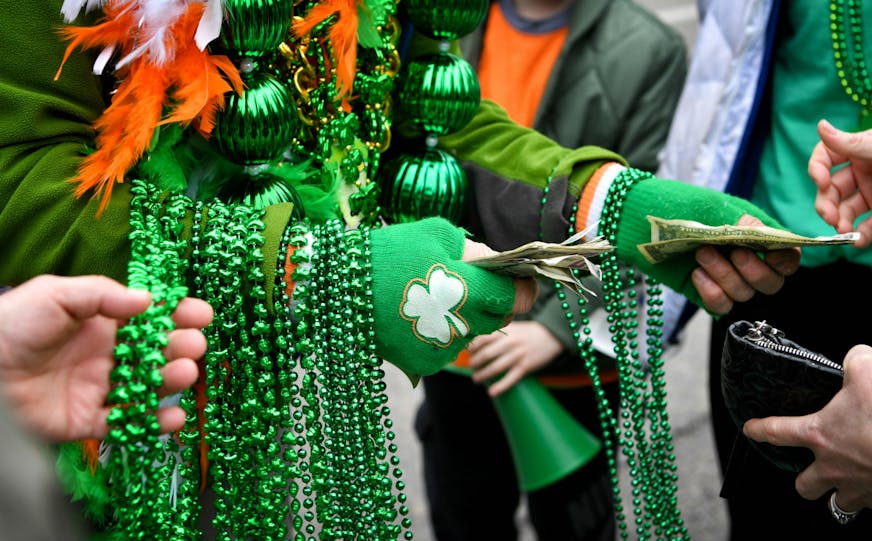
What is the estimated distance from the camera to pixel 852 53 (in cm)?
131

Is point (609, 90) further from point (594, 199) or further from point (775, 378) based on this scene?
point (775, 378)

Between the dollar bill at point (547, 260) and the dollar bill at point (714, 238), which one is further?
the dollar bill at point (714, 238)

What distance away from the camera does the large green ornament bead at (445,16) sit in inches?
45.8

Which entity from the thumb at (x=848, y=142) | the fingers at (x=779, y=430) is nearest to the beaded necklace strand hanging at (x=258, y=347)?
the fingers at (x=779, y=430)

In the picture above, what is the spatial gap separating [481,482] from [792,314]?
33.7 inches

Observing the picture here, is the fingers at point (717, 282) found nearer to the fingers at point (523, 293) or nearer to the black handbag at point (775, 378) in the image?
the black handbag at point (775, 378)

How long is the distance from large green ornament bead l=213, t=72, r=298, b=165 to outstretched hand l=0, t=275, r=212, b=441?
258mm

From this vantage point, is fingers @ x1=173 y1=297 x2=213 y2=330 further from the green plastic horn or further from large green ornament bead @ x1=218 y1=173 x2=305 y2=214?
the green plastic horn

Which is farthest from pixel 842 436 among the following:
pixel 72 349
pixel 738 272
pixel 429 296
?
pixel 72 349

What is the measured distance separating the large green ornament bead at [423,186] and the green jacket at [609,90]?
56 cm

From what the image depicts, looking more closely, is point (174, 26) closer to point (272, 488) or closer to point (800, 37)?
point (272, 488)

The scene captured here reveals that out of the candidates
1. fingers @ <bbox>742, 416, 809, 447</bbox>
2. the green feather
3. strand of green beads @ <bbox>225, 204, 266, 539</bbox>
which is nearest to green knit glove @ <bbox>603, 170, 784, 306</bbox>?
fingers @ <bbox>742, 416, 809, 447</bbox>

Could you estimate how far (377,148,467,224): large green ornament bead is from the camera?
1.21m

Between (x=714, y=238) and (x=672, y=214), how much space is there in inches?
3.8
